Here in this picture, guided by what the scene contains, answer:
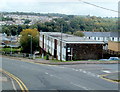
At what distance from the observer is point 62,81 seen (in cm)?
2314

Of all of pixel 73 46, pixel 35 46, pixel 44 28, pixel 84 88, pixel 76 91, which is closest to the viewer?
pixel 76 91

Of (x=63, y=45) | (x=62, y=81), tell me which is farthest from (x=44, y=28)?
(x=62, y=81)

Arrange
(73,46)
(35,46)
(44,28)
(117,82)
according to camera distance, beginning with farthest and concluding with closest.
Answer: (44,28) → (35,46) → (73,46) → (117,82)

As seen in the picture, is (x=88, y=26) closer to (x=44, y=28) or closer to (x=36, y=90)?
(x=44, y=28)

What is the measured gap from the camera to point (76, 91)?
18.5 metres

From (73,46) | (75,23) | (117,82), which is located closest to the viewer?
(117,82)

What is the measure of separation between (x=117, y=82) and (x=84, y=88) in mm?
4118

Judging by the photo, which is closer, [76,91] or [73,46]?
[76,91]

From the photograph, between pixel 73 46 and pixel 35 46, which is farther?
pixel 35 46

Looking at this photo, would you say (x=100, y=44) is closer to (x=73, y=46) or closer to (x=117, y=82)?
(x=73, y=46)

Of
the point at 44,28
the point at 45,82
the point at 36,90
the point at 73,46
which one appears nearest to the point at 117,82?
the point at 45,82

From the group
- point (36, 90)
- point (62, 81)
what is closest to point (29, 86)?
point (36, 90)

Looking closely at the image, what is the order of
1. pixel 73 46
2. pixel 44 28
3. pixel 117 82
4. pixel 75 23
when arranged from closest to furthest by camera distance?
1. pixel 117 82
2. pixel 73 46
3. pixel 44 28
4. pixel 75 23

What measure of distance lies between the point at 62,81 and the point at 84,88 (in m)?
3.75
